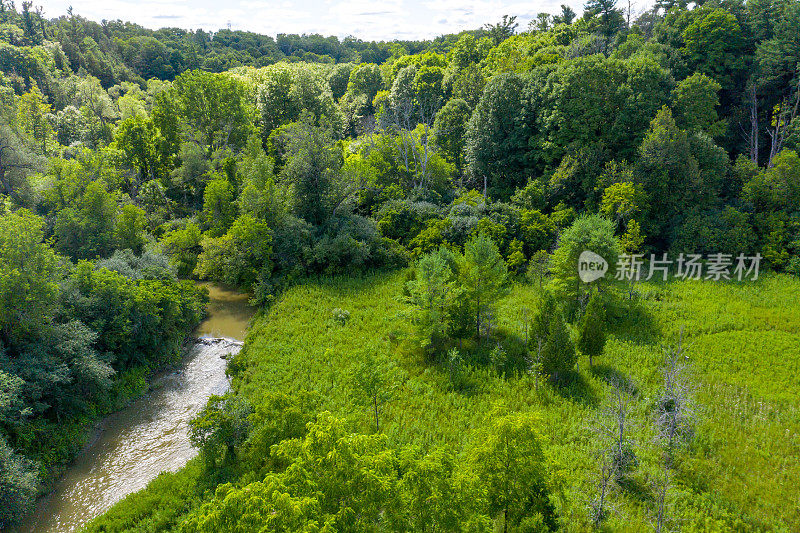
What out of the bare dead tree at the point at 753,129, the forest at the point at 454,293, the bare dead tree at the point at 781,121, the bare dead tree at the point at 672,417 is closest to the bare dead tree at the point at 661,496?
the bare dead tree at the point at 672,417

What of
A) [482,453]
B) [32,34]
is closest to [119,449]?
[482,453]

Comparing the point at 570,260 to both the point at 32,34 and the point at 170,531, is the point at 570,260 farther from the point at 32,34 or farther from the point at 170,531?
the point at 32,34

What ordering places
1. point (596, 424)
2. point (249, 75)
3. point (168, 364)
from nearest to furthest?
point (596, 424)
point (168, 364)
point (249, 75)

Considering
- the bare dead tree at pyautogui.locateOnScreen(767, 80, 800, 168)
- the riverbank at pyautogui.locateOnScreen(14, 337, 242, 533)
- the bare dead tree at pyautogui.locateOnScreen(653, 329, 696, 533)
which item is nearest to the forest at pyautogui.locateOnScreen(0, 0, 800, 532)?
the bare dead tree at pyautogui.locateOnScreen(653, 329, 696, 533)

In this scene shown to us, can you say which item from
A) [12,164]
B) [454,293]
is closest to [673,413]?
[454,293]

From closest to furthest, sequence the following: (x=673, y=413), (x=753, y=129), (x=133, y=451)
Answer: (x=673, y=413), (x=133, y=451), (x=753, y=129)

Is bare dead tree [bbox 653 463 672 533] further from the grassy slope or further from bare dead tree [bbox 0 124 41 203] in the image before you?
bare dead tree [bbox 0 124 41 203]

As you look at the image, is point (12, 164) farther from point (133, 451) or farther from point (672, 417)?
point (672, 417)
